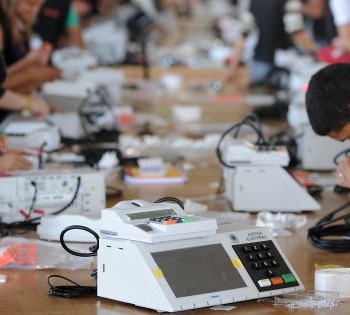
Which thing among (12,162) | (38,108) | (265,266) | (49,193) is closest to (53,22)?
(38,108)

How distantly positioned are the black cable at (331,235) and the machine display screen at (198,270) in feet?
2.00

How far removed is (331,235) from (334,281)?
23.1 inches

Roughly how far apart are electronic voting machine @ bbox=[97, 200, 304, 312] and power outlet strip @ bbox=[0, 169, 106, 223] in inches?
30.0

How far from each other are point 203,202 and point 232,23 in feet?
23.8

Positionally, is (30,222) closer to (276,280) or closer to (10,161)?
(10,161)

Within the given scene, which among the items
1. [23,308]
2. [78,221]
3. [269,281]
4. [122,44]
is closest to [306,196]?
[78,221]

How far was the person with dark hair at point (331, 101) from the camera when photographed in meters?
2.75

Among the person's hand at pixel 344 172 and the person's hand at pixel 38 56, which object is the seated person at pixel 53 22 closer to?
the person's hand at pixel 38 56

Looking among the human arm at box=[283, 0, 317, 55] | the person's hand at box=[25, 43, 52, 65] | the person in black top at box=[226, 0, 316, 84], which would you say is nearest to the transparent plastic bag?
the person's hand at box=[25, 43, 52, 65]

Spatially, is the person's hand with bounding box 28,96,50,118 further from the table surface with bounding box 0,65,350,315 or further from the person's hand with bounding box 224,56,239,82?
the person's hand with bounding box 224,56,239,82

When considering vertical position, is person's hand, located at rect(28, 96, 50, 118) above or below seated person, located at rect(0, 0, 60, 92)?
below

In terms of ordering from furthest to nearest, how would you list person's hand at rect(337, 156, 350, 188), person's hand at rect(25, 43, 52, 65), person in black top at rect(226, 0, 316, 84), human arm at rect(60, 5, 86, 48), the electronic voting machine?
person in black top at rect(226, 0, 316, 84) → human arm at rect(60, 5, 86, 48) → person's hand at rect(25, 43, 52, 65) → person's hand at rect(337, 156, 350, 188) → the electronic voting machine

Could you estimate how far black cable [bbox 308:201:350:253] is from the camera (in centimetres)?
280

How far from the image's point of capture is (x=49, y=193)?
305 centimetres
